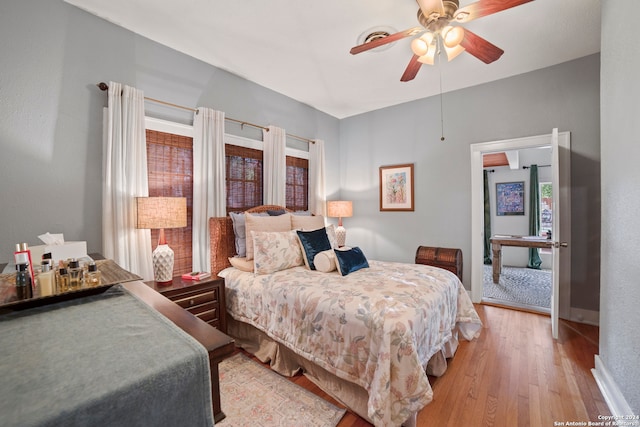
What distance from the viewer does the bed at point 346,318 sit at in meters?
1.46

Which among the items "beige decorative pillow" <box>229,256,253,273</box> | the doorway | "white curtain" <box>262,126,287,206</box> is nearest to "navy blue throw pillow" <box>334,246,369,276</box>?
"beige decorative pillow" <box>229,256,253,273</box>

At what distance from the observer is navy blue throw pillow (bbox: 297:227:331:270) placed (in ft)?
8.61

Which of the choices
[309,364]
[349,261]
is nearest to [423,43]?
[349,261]

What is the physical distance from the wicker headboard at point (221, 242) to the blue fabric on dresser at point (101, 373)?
194 cm

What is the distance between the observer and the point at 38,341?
0.71 metres

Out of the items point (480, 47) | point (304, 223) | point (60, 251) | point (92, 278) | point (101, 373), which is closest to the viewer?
point (101, 373)

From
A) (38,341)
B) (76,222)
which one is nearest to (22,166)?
(76,222)

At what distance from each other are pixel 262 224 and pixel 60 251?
1.54m

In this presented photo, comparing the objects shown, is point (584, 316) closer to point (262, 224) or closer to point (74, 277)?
point (262, 224)

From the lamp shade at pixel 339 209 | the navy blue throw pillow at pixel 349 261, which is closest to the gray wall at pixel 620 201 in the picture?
the navy blue throw pillow at pixel 349 261

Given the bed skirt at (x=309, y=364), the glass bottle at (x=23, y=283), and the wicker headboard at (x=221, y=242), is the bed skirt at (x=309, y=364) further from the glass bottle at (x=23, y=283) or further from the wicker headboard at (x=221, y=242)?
the glass bottle at (x=23, y=283)

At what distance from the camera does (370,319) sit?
1.58 m

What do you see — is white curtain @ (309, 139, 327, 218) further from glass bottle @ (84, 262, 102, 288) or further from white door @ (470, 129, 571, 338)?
glass bottle @ (84, 262, 102, 288)

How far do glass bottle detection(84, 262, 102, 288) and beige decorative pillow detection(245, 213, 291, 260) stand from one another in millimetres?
1545
